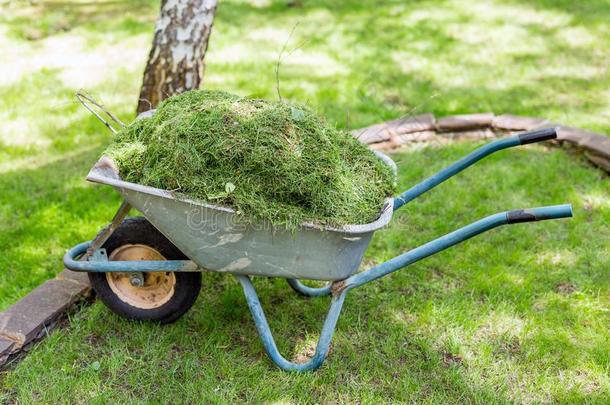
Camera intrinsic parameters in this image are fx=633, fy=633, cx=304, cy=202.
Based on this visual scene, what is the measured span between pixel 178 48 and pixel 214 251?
203 centimetres

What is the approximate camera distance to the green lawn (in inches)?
106

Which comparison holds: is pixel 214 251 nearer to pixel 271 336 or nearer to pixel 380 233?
pixel 271 336

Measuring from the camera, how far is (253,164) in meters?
2.37

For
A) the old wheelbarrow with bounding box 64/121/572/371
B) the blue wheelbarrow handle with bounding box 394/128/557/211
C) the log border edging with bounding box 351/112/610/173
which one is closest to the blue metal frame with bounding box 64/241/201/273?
the old wheelbarrow with bounding box 64/121/572/371

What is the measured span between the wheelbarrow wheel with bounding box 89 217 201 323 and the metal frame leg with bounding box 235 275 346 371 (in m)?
0.32

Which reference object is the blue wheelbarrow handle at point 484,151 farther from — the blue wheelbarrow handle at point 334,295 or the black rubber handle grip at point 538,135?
the blue wheelbarrow handle at point 334,295

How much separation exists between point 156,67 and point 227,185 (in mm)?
2044

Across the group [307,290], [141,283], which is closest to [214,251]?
[141,283]

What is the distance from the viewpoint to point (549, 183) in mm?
4297

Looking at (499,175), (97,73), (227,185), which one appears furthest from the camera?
(97,73)

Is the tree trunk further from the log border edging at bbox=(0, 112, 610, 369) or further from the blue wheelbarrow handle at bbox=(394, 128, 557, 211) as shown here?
the blue wheelbarrow handle at bbox=(394, 128, 557, 211)

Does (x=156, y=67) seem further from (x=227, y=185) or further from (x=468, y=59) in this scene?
(x=468, y=59)

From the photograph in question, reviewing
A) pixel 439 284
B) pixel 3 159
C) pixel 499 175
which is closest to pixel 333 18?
pixel 499 175

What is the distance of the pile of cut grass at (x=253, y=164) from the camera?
7.66 feet
